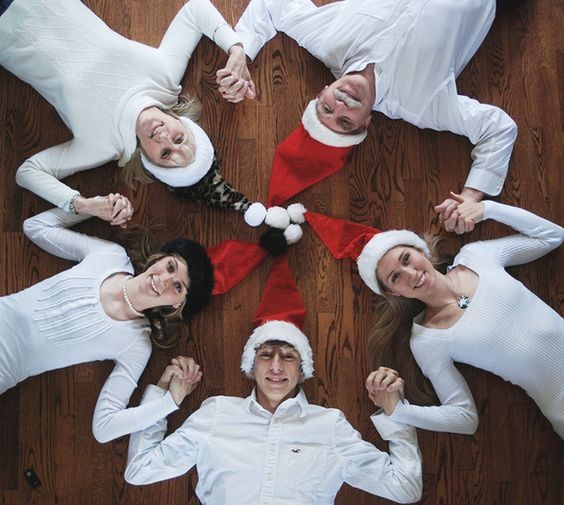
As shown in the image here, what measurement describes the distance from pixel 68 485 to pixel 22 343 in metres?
0.72

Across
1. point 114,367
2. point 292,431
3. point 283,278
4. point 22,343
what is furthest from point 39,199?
point 292,431

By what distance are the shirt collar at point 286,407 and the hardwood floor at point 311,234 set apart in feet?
0.50

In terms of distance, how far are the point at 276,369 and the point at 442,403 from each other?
0.79m

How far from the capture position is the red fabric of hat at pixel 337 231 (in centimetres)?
269

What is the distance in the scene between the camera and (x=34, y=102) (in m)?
2.77

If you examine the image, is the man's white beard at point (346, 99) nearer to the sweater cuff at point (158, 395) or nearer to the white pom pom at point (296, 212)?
the white pom pom at point (296, 212)

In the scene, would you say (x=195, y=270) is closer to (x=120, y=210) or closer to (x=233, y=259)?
(x=233, y=259)

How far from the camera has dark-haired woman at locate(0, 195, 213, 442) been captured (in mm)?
2459

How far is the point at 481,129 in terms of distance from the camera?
2.62 metres

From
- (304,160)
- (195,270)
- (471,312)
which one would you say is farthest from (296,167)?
(471,312)

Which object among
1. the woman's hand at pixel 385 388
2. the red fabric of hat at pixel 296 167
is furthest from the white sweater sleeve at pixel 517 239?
the red fabric of hat at pixel 296 167

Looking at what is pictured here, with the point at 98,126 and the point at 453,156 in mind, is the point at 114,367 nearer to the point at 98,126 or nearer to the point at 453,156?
the point at 98,126

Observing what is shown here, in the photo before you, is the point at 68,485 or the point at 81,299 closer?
the point at 81,299

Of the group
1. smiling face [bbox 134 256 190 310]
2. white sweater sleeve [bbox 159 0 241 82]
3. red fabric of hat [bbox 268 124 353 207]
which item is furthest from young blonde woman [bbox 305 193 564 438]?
white sweater sleeve [bbox 159 0 241 82]
